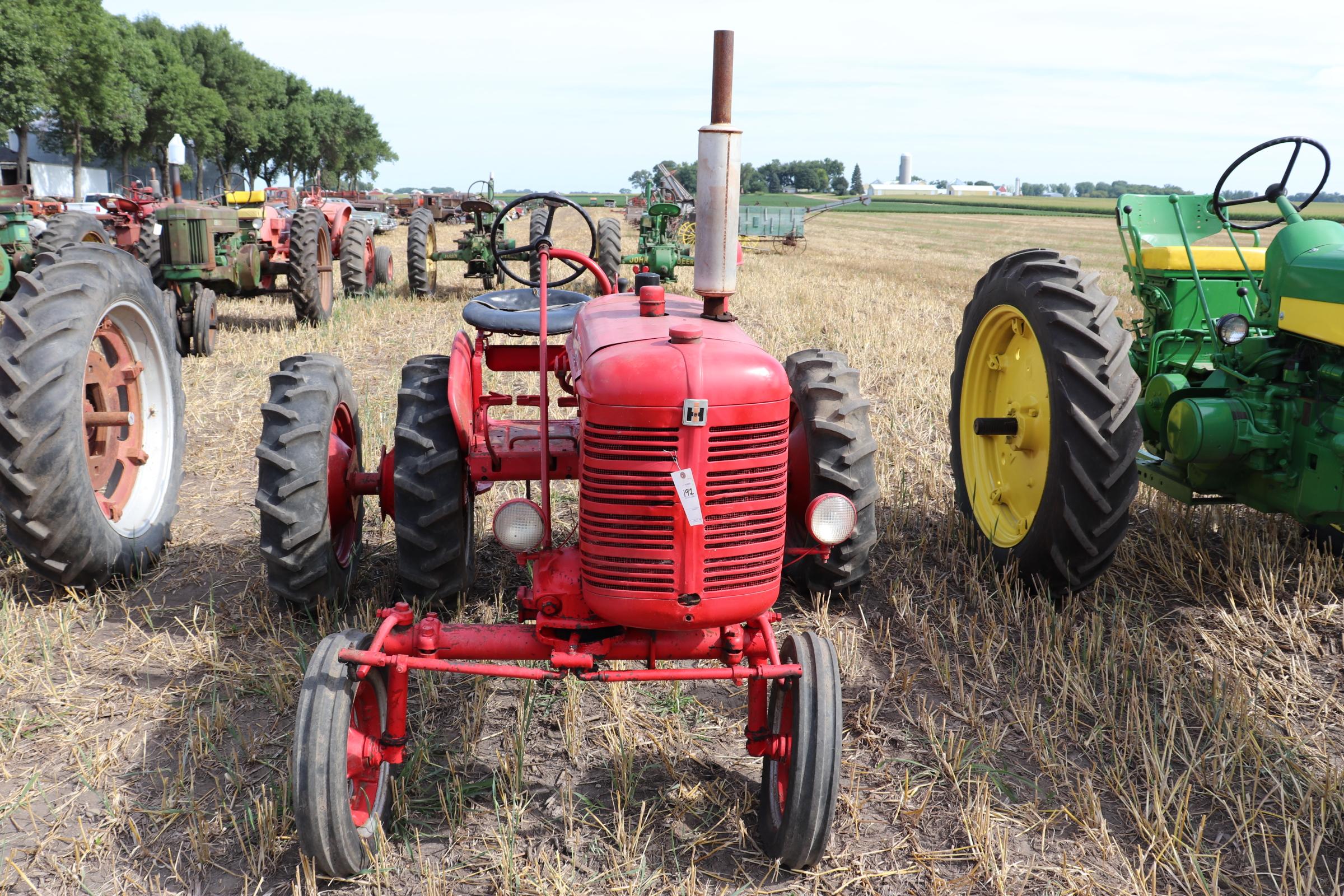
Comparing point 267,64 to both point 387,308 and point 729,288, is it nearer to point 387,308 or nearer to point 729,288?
point 387,308

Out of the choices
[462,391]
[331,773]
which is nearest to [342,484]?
[462,391]

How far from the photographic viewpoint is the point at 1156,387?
4.29m

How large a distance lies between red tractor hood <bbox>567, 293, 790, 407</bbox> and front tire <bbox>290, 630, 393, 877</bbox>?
97 centimetres

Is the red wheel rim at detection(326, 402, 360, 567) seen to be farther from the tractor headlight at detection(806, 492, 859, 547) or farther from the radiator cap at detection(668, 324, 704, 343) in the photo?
the tractor headlight at detection(806, 492, 859, 547)

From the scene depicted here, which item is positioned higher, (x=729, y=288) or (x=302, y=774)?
(x=729, y=288)

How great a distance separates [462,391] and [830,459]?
140 centimetres

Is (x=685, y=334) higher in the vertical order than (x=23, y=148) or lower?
lower

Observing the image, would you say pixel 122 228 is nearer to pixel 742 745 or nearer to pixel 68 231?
pixel 68 231

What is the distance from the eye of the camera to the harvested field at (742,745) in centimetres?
271

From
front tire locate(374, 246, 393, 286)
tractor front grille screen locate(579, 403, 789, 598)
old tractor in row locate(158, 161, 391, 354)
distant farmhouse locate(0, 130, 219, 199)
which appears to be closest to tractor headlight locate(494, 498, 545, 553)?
tractor front grille screen locate(579, 403, 789, 598)

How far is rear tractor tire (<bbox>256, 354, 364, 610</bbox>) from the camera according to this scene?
145 inches

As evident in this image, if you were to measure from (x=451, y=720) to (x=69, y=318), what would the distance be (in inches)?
84.0

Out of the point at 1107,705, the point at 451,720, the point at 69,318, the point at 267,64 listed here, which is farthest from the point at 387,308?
the point at 267,64

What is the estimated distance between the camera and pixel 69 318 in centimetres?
387
